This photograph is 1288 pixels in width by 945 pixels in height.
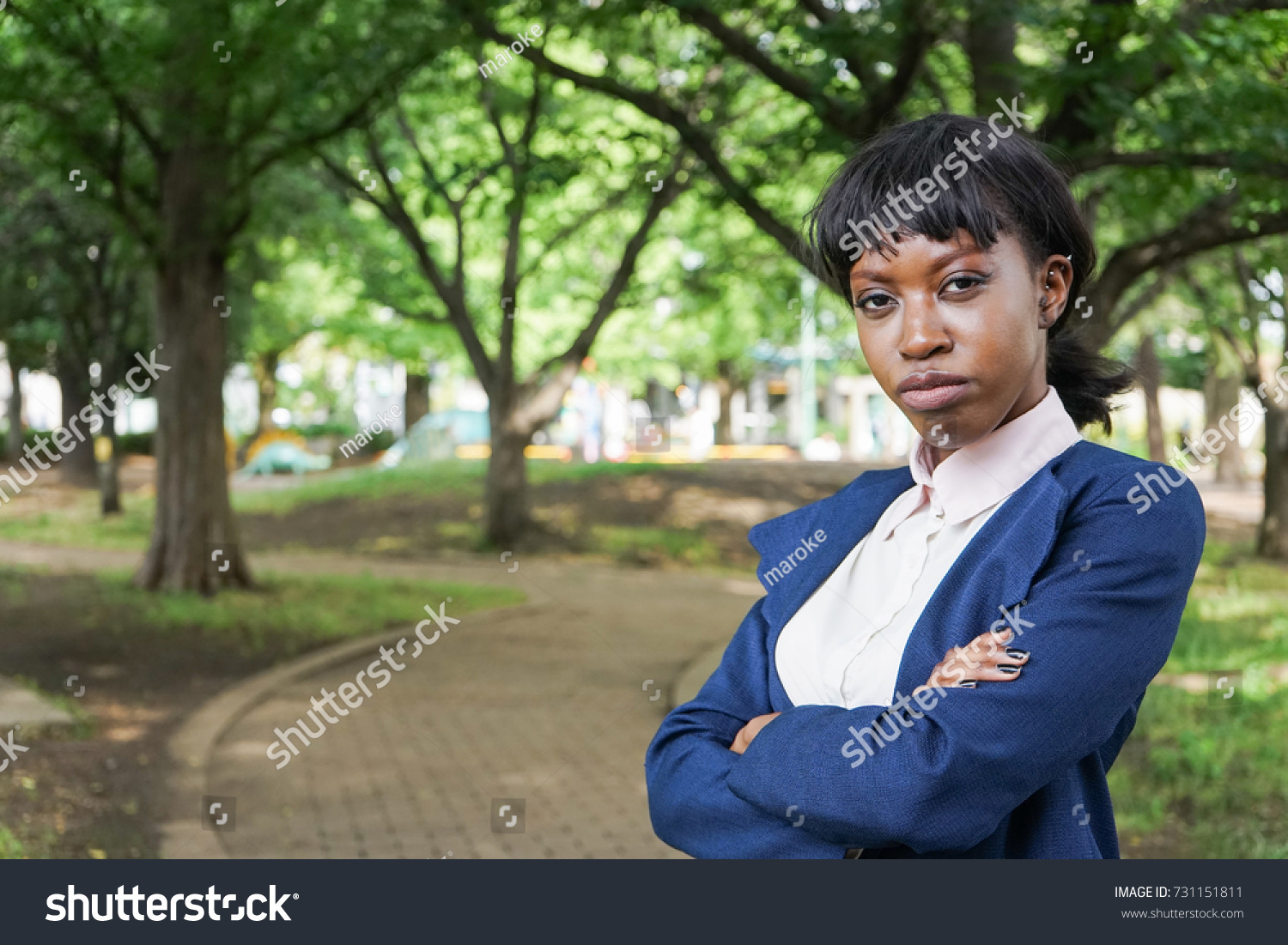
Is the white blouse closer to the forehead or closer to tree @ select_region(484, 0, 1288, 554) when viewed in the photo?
the forehead

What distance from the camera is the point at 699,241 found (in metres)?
16.4

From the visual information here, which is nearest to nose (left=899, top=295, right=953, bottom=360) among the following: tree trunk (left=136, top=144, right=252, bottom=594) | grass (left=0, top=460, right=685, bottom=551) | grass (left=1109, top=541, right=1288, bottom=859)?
grass (left=1109, top=541, right=1288, bottom=859)

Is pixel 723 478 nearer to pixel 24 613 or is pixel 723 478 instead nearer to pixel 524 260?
pixel 524 260

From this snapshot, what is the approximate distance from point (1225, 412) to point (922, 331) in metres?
22.4

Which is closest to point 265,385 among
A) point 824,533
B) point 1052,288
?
point 824,533

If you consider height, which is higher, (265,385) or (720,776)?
(265,385)

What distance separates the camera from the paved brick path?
5676 millimetres

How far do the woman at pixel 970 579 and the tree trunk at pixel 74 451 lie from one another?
21.0m

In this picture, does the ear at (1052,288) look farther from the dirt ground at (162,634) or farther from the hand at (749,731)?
the dirt ground at (162,634)

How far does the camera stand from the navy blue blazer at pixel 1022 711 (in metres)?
1.35

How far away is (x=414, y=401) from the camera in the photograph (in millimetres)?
29844

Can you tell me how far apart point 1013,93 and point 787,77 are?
1267 mm

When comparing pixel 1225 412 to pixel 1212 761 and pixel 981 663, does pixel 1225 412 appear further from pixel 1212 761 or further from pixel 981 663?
pixel 981 663

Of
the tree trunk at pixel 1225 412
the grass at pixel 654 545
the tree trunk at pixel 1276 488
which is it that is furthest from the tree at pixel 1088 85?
the tree trunk at pixel 1225 412
